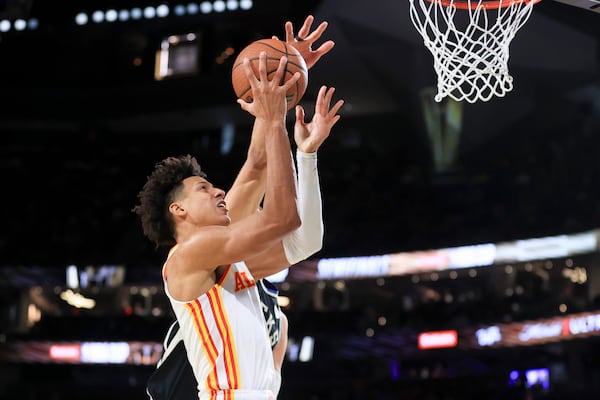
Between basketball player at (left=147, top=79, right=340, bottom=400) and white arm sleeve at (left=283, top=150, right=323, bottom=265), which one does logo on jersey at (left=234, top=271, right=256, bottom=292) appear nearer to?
basketball player at (left=147, top=79, right=340, bottom=400)

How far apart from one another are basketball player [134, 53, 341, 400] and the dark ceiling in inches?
338

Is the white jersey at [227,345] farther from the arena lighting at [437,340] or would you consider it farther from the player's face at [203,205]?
the arena lighting at [437,340]

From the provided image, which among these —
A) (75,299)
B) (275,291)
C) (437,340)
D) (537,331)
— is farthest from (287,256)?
(75,299)

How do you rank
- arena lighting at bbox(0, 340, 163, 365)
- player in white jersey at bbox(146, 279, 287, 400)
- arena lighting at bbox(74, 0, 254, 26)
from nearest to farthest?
1. player in white jersey at bbox(146, 279, 287, 400)
2. arena lighting at bbox(74, 0, 254, 26)
3. arena lighting at bbox(0, 340, 163, 365)

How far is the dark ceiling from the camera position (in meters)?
12.1

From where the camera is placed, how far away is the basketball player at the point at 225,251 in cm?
279

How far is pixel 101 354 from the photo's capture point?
13.1 metres

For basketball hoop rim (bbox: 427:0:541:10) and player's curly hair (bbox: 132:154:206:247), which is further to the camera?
basketball hoop rim (bbox: 427:0:541:10)

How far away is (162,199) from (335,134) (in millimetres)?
12797

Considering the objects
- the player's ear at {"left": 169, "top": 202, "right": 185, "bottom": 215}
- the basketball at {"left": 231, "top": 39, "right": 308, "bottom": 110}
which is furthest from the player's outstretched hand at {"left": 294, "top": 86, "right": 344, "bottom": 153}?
the player's ear at {"left": 169, "top": 202, "right": 185, "bottom": 215}

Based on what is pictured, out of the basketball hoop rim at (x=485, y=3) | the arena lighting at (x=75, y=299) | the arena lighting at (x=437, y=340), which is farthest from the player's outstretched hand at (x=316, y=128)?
the arena lighting at (x=75, y=299)

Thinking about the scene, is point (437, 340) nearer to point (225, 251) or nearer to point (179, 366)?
point (179, 366)

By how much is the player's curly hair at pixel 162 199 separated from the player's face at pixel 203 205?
0.21 ft

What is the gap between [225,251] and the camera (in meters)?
2.80
